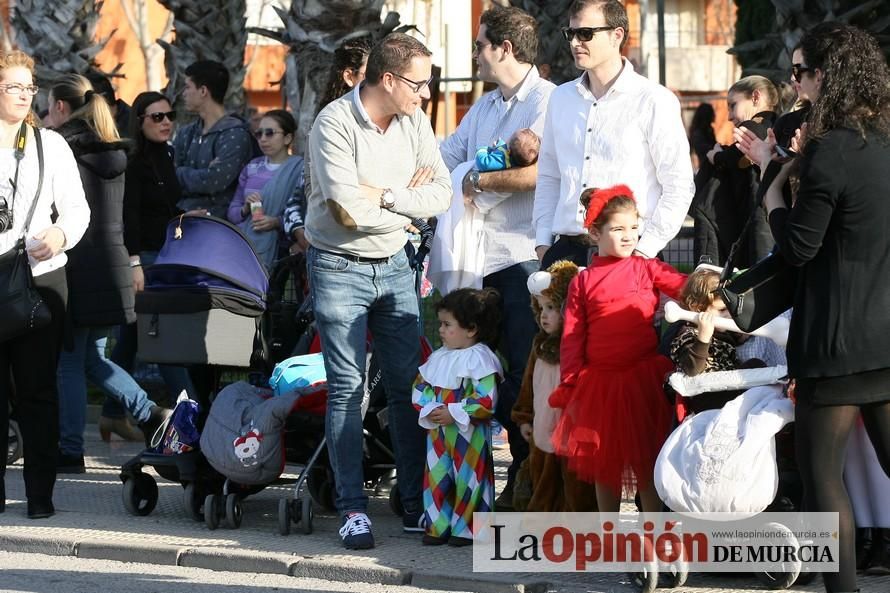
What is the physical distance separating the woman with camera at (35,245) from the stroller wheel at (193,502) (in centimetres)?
73

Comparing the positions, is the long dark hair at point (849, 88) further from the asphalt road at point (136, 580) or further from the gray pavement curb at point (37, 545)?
the gray pavement curb at point (37, 545)

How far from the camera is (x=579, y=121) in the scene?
22.7 feet

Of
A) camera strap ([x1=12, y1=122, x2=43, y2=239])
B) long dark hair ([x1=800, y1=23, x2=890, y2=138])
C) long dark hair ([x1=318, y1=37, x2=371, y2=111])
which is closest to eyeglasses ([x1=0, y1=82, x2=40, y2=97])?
camera strap ([x1=12, y1=122, x2=43, y2=239])

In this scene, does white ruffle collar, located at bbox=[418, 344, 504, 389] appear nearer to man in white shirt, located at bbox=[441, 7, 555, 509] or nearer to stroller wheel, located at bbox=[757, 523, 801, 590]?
man in white shirt, located at bbox=[441, 7, 555, 509]

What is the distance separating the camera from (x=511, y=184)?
745cm

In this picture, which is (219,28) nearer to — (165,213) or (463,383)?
(165,213)

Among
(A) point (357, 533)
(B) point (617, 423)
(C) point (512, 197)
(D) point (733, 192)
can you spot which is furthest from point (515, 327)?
(D) point (733, 192)

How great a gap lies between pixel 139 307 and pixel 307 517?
161 cm

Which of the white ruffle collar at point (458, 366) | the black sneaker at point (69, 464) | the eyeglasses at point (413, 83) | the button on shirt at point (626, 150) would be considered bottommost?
the black sneaker at point (69, 464)

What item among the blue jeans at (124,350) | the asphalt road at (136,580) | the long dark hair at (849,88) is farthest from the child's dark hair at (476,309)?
the blue jeans at (124,350)

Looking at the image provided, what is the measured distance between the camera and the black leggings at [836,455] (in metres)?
5.26

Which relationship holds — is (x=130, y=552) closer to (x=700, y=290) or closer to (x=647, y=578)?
(x=647, y=578)

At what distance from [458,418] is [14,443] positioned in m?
3.88

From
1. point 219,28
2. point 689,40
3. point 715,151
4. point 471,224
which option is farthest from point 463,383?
point 689,40
